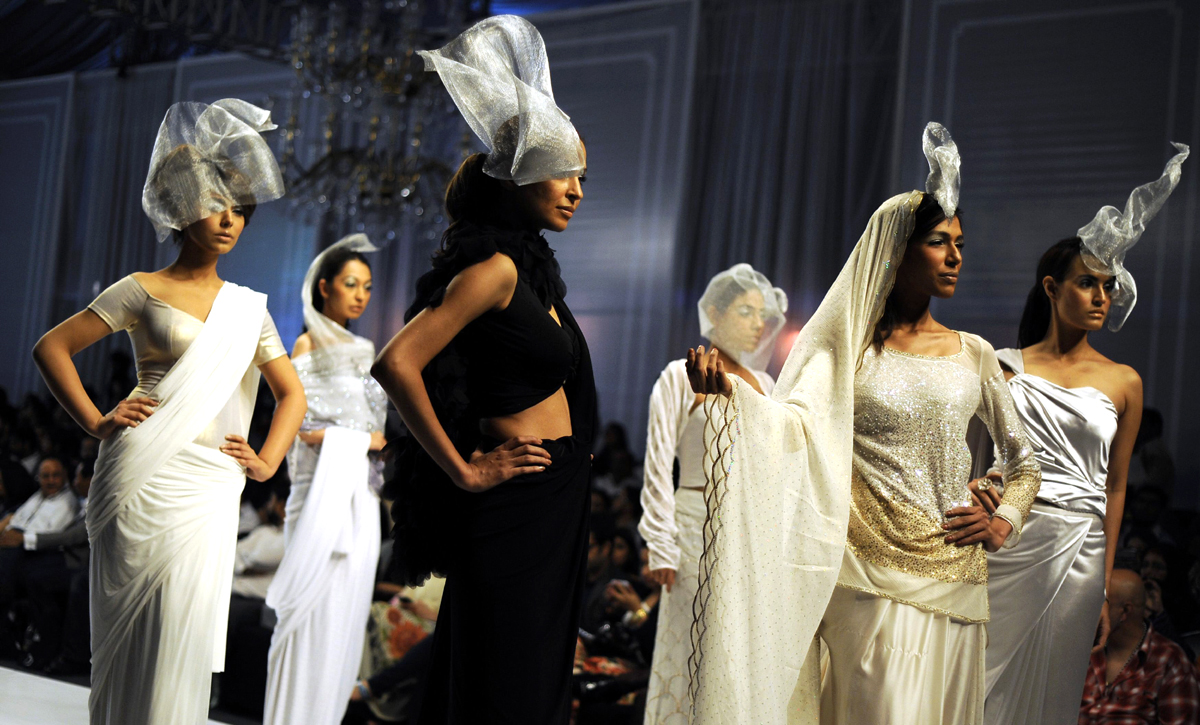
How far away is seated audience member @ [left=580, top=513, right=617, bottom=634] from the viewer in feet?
16.0

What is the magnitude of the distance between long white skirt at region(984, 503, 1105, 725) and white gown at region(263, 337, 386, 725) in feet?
6.82

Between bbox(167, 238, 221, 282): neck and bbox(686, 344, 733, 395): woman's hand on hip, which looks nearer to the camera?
bbox(686, 344, 733, 395): woman's hand on hip

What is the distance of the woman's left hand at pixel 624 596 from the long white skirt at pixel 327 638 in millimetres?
1202

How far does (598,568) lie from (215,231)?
2.95 metres

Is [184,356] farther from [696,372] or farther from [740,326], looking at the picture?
[740,326]

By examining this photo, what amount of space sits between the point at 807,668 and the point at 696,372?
735 millimetres

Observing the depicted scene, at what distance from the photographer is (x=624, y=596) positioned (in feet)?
15.4

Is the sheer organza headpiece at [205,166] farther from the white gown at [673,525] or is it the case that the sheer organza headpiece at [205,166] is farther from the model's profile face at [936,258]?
the model's profile face at [936,258]

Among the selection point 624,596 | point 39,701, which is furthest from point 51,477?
point 624,596

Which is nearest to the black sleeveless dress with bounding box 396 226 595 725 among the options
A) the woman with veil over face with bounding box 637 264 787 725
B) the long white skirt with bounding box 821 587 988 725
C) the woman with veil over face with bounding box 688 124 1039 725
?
the woman with veil over face with bounding box 688 124 1039 725

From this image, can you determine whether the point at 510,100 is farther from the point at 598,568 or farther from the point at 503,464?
the point at 598,568

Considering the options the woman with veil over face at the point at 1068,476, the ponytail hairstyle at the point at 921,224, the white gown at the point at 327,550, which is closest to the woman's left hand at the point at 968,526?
the ponytail hairstyle at the point at 921,224

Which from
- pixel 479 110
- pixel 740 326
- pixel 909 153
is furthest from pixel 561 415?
pixel 909 153

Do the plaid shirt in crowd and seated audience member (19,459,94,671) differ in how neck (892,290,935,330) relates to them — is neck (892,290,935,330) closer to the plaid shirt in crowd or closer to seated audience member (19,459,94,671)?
the plaid shirt in crowd
